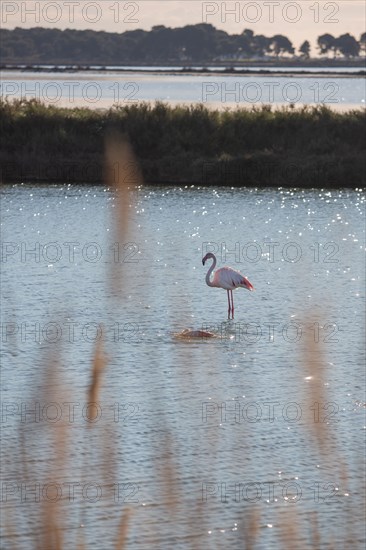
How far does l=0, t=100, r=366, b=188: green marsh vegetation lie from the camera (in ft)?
122

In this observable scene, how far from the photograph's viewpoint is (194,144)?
3875 cm

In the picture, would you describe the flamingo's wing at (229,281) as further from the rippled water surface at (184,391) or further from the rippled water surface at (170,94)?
the rippled water surface at (170,94)

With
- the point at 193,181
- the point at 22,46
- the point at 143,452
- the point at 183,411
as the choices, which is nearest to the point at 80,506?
the point at 143,452

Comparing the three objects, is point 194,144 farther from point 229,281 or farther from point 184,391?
point 184,391

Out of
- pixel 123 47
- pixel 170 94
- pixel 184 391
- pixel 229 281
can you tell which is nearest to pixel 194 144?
pixel 229 281

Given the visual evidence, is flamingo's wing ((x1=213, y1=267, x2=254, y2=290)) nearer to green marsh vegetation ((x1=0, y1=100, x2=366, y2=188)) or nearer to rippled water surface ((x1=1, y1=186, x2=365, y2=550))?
rippled water surface ((x1=1, y1=186, x2=365, y2=550))

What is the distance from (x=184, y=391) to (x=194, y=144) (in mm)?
25517

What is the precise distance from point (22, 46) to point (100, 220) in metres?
140

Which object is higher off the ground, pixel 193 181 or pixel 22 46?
pixel 22 46

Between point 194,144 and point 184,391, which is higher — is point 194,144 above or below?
above

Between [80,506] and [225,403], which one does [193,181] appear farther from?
[80,506]

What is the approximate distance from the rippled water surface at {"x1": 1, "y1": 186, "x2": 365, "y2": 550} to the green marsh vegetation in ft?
29.2

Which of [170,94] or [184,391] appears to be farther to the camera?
[170,94]

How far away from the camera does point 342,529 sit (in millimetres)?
9953
